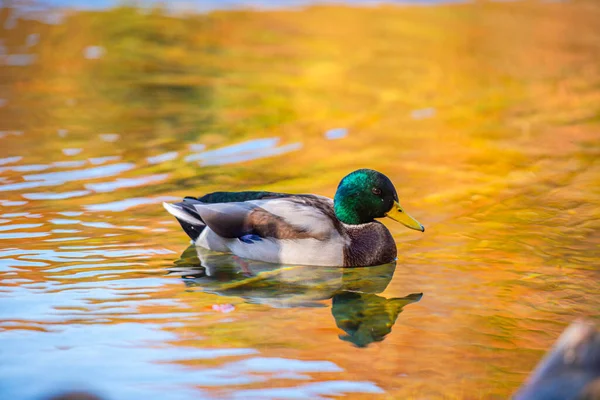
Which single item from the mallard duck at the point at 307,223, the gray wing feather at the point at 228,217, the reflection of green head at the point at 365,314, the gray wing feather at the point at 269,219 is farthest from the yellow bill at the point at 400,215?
the gray wing feather at the point at 228,217

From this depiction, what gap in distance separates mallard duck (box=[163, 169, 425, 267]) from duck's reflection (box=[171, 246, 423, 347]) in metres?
0.08

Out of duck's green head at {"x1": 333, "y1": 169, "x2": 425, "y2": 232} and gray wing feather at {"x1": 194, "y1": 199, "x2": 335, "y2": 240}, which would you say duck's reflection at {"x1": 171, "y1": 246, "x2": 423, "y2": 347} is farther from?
duck's green head at {"x1": 333, "y1": 169, "x2": 425, "y2": 232}

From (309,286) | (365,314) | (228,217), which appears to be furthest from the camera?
(228,217)

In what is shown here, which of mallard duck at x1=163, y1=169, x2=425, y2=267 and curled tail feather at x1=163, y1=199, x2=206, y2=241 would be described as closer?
mallard duck at x1=163, y1=169, x2=425, y2=267

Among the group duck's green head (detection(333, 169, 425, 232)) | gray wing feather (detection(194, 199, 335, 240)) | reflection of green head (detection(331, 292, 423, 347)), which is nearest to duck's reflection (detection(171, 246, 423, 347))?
reflection of green head (detection(331, 292, 423, 347))

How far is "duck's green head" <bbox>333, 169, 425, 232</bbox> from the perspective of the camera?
Answer: 723 cm

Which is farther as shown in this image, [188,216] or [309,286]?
[188,216]

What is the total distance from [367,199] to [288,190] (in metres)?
1.85

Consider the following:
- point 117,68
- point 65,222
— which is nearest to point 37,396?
point 65,222

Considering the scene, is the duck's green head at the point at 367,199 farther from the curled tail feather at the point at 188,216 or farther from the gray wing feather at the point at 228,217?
the curled tail feather at the point at 188,216

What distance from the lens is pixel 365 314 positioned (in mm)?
6410

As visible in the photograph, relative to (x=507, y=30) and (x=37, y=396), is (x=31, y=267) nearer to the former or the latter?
(x=37, y=396)

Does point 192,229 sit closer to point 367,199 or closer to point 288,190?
point 367,199

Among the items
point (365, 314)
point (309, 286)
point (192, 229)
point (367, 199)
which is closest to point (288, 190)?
point (192, 229)
